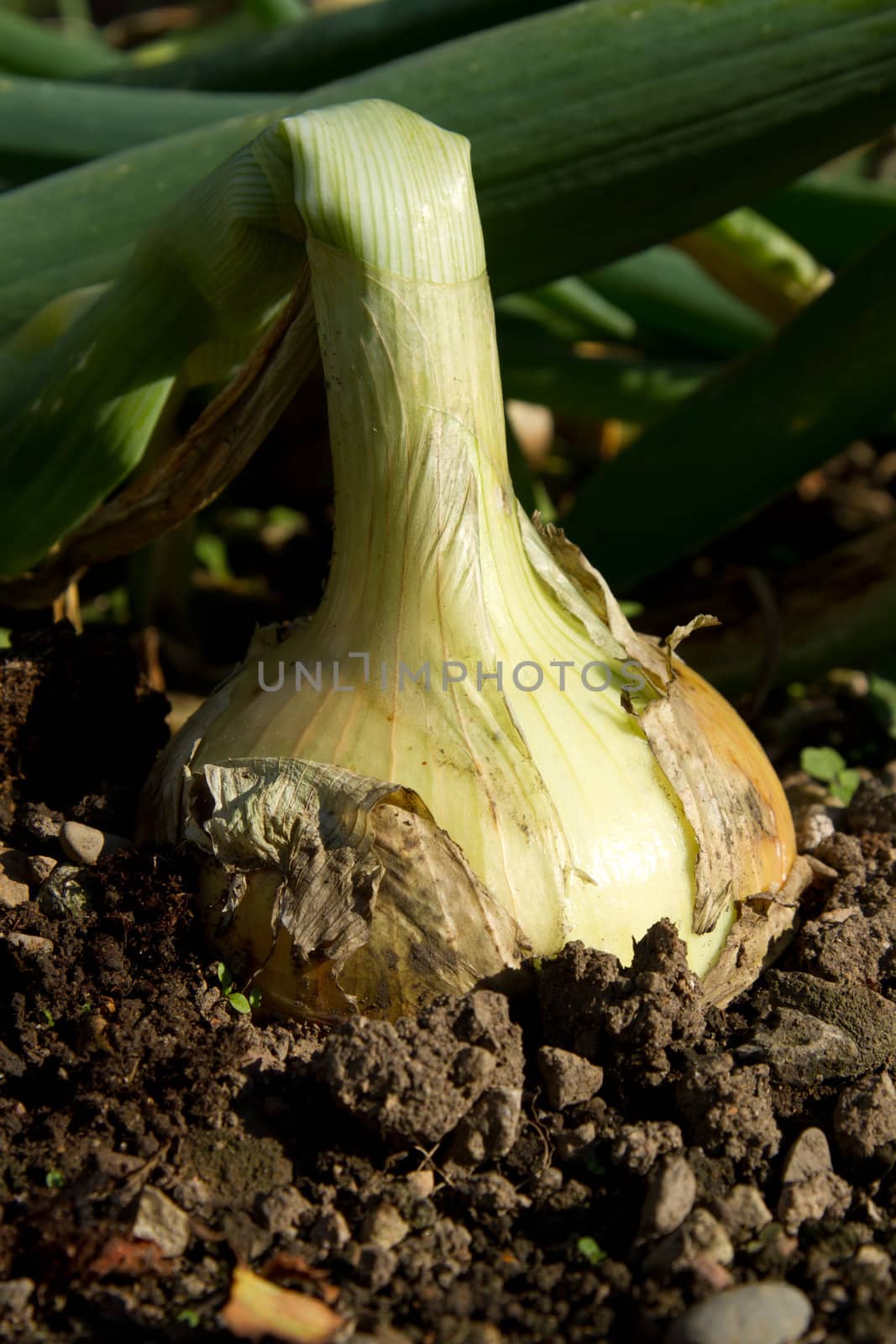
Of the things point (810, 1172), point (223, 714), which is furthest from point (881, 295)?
point (810, 1172)

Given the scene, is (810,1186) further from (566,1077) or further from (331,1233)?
(331,1233)

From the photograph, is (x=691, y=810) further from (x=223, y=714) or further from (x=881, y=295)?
(x=881, y=295)

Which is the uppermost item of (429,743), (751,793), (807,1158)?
(429,743)

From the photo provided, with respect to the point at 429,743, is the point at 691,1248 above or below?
below

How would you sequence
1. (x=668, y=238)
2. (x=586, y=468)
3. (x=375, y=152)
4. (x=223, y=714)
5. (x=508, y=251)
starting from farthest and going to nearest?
(x=586, y=468), (x=668, y=238), (x=508, y=251), (x=223, y=714), (x=375, y=152)

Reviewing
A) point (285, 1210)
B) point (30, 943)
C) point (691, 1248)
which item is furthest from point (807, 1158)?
point (30, 943)

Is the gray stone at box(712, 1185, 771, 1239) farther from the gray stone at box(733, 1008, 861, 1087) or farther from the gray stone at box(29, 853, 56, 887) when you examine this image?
the gray stone at box(29, 853, 56, 887)

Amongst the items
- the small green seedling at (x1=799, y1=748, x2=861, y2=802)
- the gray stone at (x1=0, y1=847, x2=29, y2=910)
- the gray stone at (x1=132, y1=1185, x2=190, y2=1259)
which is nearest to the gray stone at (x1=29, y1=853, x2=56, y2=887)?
the gray stone at (x1=0, y1=847, x2=29, y2=910)
